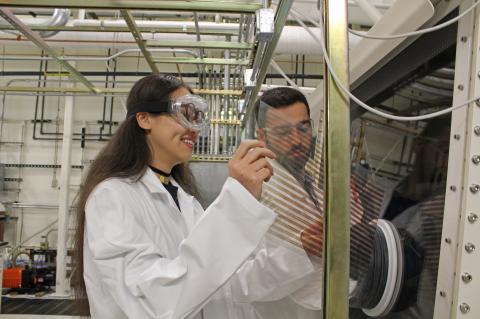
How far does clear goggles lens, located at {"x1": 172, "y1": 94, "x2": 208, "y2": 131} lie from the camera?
1.19 meters

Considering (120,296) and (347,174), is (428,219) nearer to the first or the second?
(347,174)

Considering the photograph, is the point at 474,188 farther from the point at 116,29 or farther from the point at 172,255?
the point at 116,29

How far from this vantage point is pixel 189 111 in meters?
1.21

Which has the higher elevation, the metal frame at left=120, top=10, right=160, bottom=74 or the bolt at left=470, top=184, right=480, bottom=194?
the metal frame at left=120, top=10, right=160, bottom=74

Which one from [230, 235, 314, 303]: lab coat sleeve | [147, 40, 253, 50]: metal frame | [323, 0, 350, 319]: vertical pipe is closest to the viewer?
[323, 0, 350, 319]: vertical pipe

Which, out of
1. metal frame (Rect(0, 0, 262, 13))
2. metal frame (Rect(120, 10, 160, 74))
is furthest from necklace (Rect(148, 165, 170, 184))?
metal frame (Rect(120, 10, 160, 74))

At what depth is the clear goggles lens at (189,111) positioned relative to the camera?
46.8 inches

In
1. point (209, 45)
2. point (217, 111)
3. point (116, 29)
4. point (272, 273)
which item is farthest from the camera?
point (217, 111)

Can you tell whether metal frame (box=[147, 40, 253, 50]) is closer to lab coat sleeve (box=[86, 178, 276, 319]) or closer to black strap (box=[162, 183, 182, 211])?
black strap (box=[162, 183, 182, 211])

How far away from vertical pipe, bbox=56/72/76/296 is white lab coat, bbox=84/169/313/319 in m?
4.06

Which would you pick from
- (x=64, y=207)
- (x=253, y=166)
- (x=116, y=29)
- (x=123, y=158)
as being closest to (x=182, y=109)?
(x=123, y=158)

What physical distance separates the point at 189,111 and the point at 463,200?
0.74 meters

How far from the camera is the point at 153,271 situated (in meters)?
0.85

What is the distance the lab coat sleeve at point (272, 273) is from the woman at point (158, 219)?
0.55ft
